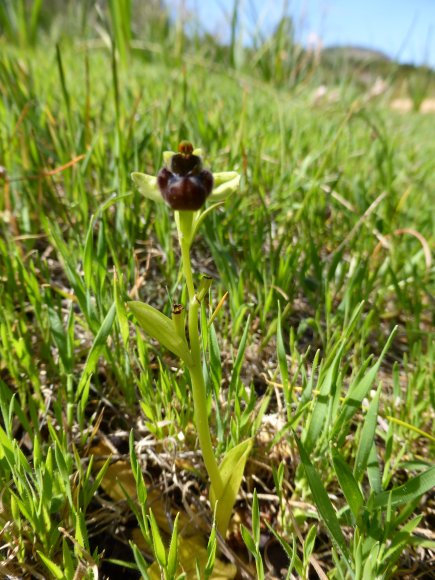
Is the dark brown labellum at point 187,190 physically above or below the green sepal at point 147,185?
above

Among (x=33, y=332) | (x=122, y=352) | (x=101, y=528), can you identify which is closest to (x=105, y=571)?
(x=101, y=528)

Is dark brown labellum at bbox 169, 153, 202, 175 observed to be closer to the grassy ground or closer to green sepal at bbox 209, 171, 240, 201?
green sepal at bbox 209, 171, 240, 201

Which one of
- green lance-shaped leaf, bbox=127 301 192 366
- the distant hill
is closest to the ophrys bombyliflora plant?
green lance-shaped leaf, bbox=127 301 192 366

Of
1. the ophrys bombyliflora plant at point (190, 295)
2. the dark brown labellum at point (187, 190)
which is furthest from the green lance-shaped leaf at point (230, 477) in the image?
the dark brown labellum at point (187, 190)

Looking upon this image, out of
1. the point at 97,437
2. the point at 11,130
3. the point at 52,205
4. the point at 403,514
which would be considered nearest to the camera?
the point at 403,514

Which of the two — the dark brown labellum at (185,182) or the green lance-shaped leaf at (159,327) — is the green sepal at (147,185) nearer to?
the dark brown labellum at (185,182)

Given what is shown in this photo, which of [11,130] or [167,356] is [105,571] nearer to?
[167,356]
